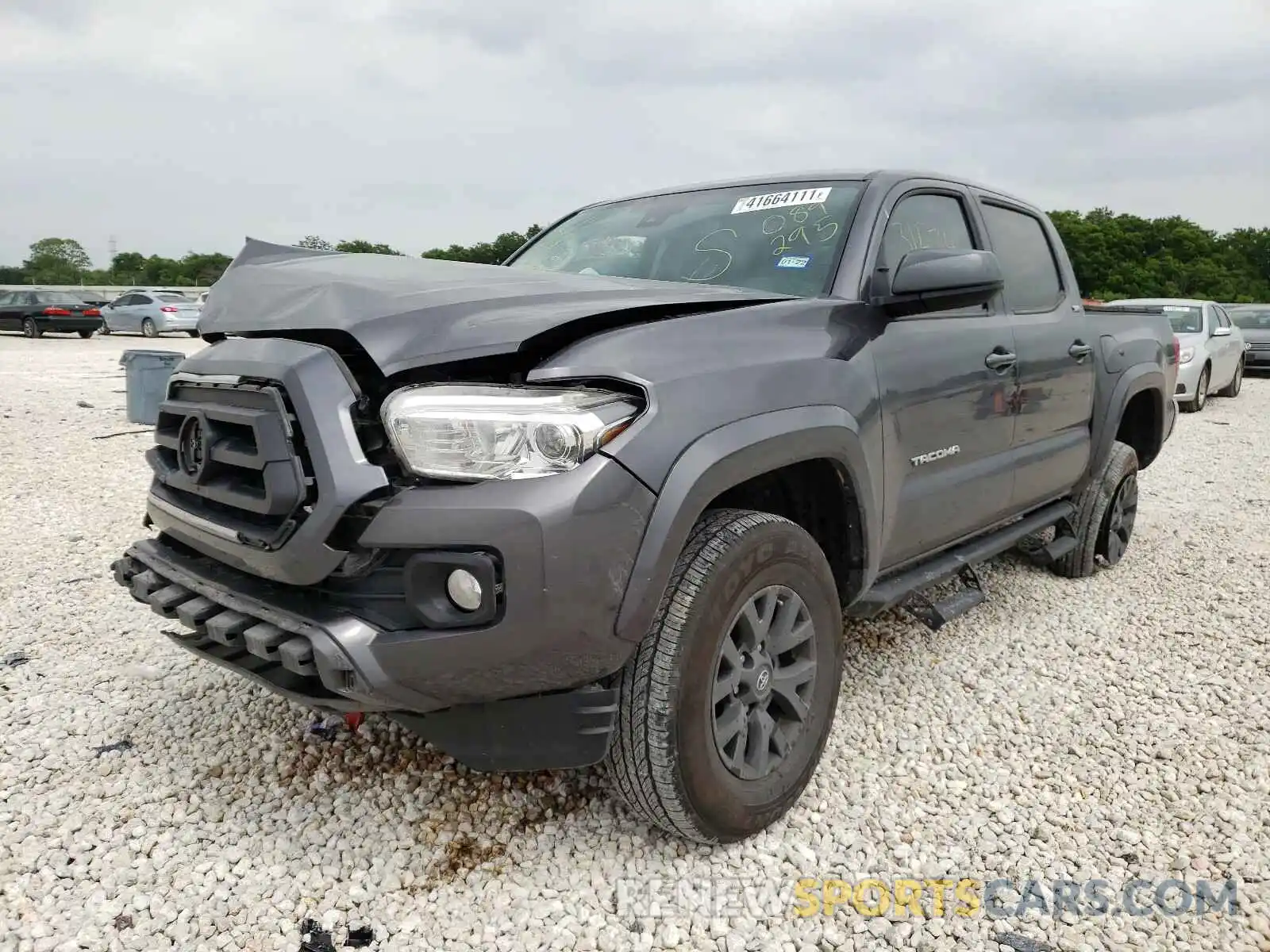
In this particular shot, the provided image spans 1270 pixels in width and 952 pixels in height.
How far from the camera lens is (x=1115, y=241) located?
41.7m

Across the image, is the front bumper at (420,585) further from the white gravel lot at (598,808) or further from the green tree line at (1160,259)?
the green tree line at (1160,259)

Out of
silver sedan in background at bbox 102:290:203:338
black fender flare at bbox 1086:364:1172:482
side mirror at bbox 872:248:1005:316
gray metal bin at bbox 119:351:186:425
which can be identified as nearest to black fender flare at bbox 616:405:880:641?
side mirror at bbox 872:248:1005:316

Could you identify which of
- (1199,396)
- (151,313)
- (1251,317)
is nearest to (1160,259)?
(1251,317)

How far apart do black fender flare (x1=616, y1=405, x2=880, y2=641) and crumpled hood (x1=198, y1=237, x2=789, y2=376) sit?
367 mm

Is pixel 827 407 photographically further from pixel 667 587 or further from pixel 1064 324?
pixel 1064 324

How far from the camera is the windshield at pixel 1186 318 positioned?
12198 millimetres

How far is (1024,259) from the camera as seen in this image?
4.05 metres

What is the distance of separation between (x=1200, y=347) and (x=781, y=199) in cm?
1123

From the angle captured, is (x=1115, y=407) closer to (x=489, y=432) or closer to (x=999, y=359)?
(x=999, y=359)

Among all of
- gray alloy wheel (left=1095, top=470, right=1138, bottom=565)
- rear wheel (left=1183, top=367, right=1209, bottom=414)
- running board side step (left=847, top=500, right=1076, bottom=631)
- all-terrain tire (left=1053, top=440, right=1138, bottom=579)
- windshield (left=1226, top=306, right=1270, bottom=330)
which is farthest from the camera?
windshield (left=1226, top=306, right=1270, bottom=330)

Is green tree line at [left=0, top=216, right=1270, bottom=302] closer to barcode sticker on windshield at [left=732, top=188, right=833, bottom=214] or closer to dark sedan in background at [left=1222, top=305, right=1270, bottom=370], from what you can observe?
dark sedan in background at [left=1222, top=305, right=1270, bottom=370]

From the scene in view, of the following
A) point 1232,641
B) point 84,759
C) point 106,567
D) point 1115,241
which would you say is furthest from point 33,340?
point 1115,241

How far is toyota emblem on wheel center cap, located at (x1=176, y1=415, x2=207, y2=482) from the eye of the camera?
7.25 ft

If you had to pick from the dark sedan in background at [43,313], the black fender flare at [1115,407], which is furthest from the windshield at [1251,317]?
the dark sedan in background at [43,313]
